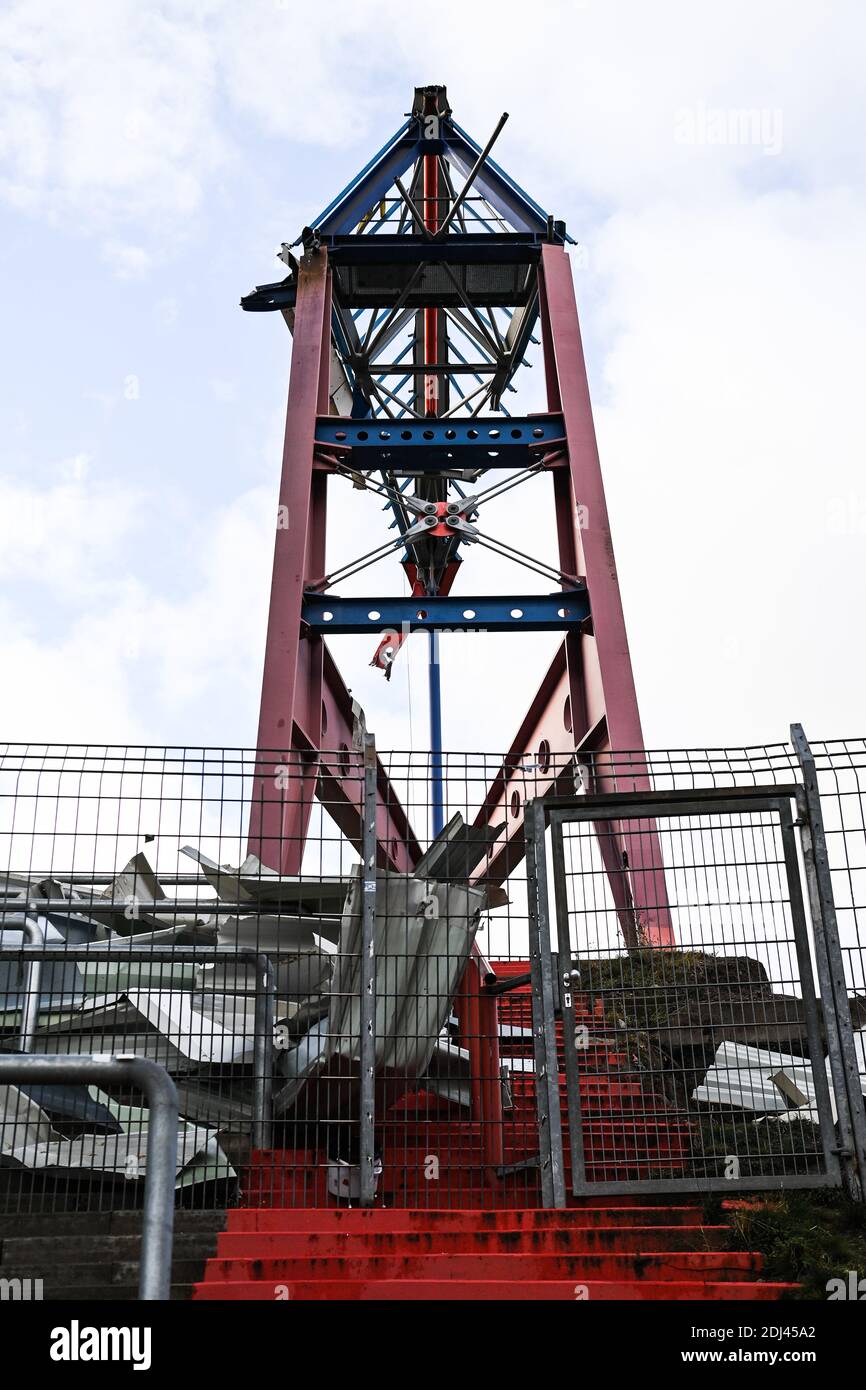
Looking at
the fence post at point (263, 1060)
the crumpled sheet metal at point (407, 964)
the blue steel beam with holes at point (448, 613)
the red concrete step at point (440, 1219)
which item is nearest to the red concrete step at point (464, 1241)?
the red concrete step at point (440, 1219)

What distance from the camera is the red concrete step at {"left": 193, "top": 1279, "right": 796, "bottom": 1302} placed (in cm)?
553

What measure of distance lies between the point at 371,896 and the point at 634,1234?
206cm

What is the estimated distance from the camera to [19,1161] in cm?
632

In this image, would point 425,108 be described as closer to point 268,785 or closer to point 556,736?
point 556,736

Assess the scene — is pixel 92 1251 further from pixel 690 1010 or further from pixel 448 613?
pixel 448 613

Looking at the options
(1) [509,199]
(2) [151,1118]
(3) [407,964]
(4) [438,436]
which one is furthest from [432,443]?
(2) [151,1118]

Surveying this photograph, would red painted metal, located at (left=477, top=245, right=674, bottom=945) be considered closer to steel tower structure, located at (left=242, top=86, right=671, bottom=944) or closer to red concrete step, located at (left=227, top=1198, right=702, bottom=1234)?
steel tower structure, located at (left=242, top=86, right=671, bottom=944)

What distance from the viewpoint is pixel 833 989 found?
21.9 ft

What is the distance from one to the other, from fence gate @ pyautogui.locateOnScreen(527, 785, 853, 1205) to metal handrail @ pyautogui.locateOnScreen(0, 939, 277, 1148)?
139 centimetres

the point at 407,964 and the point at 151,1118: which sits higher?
the point at 407,964

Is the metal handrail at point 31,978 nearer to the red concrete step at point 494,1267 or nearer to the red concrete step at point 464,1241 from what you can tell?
the red concrete step at point 464,1241

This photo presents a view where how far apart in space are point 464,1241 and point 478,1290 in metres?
0.46

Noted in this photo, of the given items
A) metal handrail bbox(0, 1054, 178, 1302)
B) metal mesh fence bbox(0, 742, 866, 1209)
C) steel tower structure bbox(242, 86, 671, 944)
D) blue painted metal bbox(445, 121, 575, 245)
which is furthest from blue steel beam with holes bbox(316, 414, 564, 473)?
metal handrail bbox(0, 1054, 178, 1302)

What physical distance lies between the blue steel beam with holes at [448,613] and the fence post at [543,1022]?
850cm
